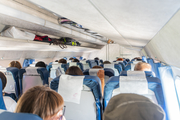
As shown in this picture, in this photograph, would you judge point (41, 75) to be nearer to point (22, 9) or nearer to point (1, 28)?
point (22, 9)

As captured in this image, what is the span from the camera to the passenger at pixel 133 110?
0.55m

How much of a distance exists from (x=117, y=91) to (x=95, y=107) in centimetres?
58

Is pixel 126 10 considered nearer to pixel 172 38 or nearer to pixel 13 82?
pixel 172 38

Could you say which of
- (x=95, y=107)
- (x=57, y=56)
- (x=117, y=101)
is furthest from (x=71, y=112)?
(x=57, y=56)

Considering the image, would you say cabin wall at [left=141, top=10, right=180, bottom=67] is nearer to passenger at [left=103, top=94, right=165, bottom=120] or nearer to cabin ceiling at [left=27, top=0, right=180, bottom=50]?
cabin ceiling at [left=27, top=0, right=180, bottom=50]

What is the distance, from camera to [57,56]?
12.0 metres

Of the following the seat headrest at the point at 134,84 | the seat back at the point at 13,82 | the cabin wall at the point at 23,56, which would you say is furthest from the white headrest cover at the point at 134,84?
the cabin wall at the point at 23,56

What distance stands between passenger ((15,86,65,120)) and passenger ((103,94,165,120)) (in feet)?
1.36

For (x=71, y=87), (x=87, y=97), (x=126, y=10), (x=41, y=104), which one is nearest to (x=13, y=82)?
(x=71, y=87)

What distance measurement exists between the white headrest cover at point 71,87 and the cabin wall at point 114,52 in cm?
1561

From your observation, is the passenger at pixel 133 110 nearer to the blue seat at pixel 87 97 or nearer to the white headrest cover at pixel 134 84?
the white headrest cover at pixel 134 84

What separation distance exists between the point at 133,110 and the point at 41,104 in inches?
23.7

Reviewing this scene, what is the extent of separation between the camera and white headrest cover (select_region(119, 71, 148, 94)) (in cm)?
152

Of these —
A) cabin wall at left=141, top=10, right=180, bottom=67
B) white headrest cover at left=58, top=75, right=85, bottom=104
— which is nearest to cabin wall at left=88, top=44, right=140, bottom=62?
cabin wall at left=141, top=10, right=180, bottom=67
